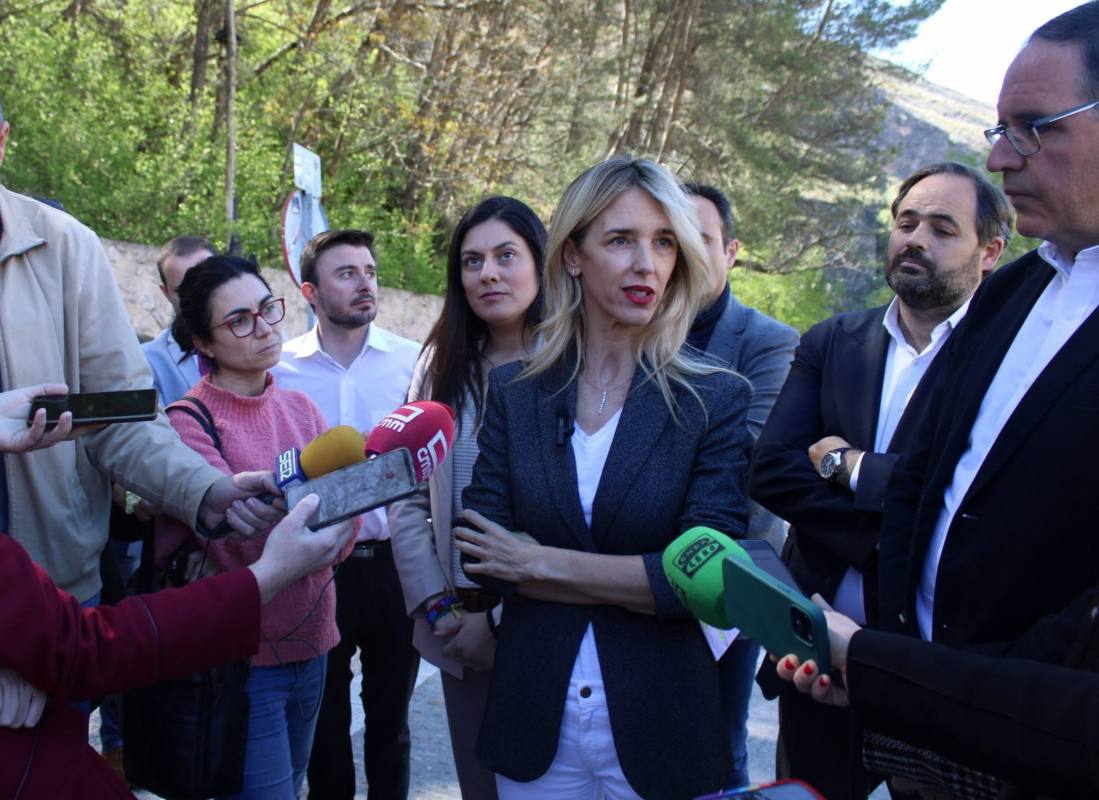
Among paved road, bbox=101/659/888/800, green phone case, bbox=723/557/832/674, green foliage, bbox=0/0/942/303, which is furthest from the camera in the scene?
green foliage, bbox=0/0/942/303

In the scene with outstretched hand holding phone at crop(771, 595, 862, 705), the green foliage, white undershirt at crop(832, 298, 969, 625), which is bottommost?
outstretched hand holding phone at crop(771, 595, 862, 705)

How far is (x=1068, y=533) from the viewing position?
5.82 feet

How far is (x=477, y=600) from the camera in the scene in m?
2.95

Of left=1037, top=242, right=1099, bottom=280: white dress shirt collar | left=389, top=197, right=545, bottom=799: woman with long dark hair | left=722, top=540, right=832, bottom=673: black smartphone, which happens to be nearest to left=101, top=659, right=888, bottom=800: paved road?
left=389, top=197, right=545, bottom=799: woman with long dark hair

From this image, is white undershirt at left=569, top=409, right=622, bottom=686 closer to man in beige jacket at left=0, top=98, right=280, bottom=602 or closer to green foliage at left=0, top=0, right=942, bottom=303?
man in beige jacket at left=0, top=98, right=280, bottom=602

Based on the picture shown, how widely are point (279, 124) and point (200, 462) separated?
17.4 m

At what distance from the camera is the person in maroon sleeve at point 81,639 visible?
185cm

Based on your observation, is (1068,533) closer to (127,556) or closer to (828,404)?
(828,404)

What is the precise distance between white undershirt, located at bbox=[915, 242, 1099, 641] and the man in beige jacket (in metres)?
1.66

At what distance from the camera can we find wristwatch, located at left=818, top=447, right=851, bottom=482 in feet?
9.40

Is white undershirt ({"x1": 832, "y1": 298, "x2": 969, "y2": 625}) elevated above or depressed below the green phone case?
above

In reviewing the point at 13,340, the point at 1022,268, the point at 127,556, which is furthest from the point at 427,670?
the point at 1022,268

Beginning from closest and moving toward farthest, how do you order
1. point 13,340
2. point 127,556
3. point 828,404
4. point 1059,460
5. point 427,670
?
point 1059,460, point 13,340, point 828,404, point 127,556, point 427,670

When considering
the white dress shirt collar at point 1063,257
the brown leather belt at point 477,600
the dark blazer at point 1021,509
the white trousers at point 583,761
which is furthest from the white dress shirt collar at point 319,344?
the white dress shirt collar at point 1063,257
